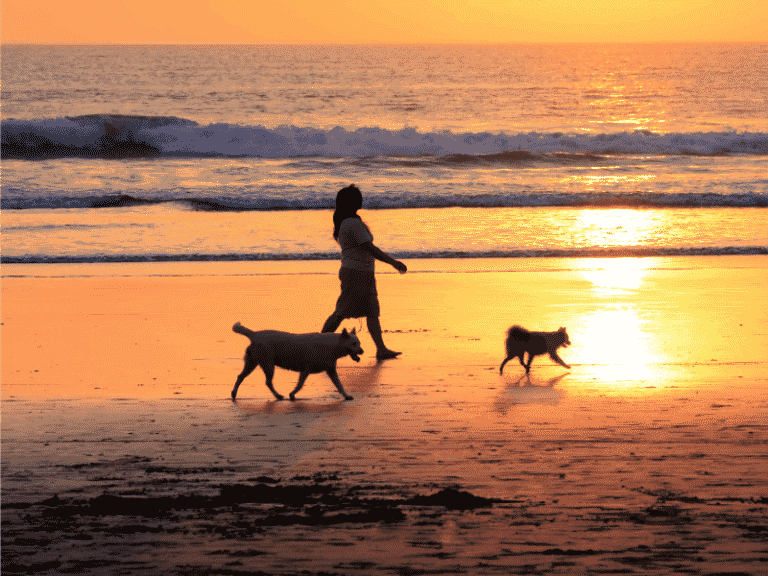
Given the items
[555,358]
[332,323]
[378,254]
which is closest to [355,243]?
[378,254]

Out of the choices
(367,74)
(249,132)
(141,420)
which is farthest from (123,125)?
(367,74)

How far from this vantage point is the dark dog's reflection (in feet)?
20.0

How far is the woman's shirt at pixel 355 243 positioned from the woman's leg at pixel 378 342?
46 cm

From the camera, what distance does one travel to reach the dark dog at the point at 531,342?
6.85 meters

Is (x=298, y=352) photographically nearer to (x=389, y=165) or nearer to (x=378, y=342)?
(x=378, y=342)

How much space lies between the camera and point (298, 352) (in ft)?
20.1

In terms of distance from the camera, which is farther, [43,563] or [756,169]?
[756,169]

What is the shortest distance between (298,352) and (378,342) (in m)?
1.63

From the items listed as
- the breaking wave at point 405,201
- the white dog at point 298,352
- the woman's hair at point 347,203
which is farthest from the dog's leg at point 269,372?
the breaking wave at point 405,201

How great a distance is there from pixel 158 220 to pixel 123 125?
25.8 metres

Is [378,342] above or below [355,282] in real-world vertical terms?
below

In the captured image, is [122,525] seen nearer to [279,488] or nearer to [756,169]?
[279,488]

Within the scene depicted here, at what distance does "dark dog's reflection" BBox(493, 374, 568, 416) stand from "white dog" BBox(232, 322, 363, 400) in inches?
42.0

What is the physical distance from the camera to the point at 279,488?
447cm
